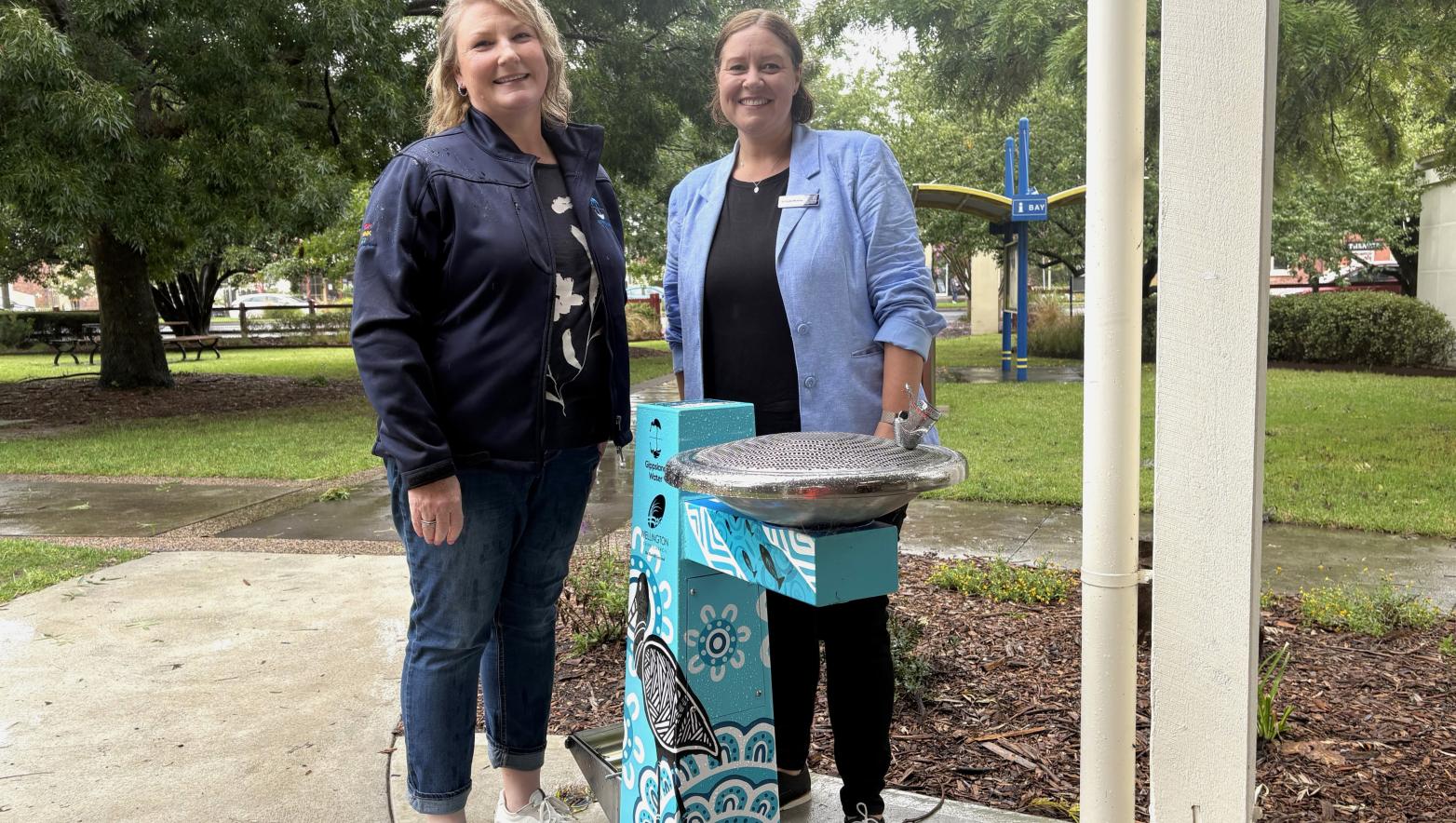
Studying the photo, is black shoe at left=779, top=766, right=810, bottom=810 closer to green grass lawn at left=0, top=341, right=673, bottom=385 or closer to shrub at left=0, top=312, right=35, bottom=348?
green grass lawn at left=0, top=341, right=673, bottom=385

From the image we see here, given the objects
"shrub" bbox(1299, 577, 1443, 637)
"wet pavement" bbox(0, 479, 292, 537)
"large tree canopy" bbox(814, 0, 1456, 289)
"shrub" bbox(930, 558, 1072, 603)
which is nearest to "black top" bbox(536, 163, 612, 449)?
"shrub" bbox(930, 558, 1072, 603)

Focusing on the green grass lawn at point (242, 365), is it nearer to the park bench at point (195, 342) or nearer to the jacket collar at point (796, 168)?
the park bench at point (195, 342)

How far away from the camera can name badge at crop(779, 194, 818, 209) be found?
7.84ft

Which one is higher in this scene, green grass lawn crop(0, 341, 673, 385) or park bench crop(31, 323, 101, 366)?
park bench crop(31, 323, 101, 366)

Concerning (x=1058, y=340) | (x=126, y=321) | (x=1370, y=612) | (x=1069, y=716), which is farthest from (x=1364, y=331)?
(x=126, y=321)

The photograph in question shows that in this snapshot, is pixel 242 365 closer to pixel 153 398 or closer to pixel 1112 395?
pixel 153 398

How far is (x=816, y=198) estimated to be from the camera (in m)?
2.39

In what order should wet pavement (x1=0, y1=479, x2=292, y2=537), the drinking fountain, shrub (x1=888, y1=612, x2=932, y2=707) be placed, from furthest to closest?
wet pavement (x1=0, y1=479, x2=292, y2=537), shrub (x1=888, y1=612, x2=932, y2=707), the drinking fountain

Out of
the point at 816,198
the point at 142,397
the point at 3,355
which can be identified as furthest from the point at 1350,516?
the point at 3,355

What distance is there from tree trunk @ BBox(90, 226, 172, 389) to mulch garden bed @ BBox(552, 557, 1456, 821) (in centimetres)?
1245

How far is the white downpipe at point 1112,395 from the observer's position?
6.04 feet

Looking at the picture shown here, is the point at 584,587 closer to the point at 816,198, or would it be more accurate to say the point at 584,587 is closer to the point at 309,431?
the point at 816,198

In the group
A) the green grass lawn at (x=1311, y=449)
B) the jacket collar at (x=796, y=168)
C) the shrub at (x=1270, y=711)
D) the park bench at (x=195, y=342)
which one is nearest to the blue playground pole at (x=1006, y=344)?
the green grass lawn at (x=1311, y=449)

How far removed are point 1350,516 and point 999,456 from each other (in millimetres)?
2649
